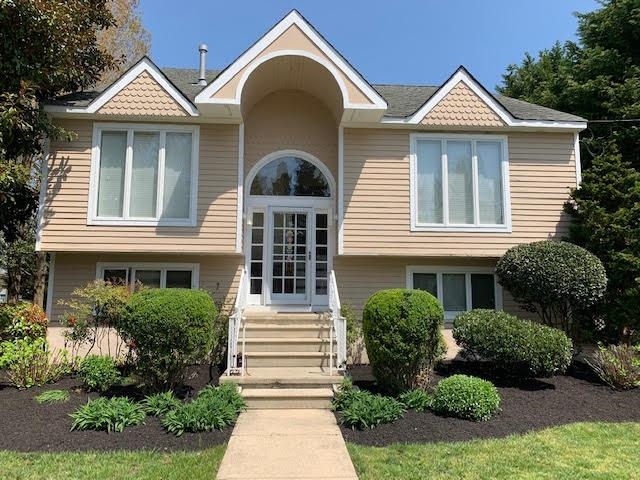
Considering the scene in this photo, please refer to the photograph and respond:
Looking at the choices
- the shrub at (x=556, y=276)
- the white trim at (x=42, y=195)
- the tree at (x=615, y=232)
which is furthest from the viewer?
the white trim at (x=42, y=195)

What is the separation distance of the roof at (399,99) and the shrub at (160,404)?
6.00 metres

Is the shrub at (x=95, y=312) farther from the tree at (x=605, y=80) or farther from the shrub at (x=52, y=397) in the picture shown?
the tree at (x=605, y=80)

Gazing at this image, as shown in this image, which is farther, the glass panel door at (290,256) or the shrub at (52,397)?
the glass panel door at (290,256)

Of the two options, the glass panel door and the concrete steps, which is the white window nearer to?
the glass panel door

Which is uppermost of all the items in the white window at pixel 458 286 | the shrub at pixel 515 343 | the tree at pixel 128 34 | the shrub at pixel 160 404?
the tree at pixel 128 34

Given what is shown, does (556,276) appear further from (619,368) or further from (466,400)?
(466,400)

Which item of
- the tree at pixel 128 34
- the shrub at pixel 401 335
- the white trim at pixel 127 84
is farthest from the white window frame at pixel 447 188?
the tree at pixel 128 34

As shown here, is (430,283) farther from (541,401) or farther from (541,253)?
(541,401)

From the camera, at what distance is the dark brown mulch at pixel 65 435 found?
5402 mm

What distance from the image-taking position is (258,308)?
404 inches

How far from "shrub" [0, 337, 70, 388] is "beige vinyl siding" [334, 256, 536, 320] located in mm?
5435

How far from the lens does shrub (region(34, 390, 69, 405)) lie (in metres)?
6.87

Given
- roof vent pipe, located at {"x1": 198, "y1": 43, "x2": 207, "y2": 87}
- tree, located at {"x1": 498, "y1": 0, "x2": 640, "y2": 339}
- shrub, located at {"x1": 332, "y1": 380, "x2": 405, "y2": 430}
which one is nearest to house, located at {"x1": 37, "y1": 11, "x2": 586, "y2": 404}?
tree, located at {"x1": 498, "y1": 0, "x2": 640, "y2": 339}

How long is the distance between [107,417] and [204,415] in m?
1.15
